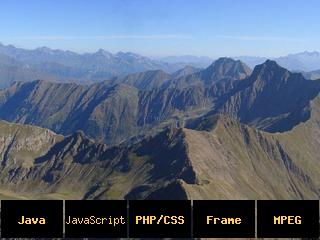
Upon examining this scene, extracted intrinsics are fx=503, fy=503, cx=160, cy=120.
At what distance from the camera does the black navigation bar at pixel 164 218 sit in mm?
29000

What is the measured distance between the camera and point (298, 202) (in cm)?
2953

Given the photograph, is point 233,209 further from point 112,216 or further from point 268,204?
point 112,216

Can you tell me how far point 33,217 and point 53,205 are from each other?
1.32 m

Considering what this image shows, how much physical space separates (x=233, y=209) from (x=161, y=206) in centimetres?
418

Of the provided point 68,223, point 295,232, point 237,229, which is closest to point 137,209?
point 68,223

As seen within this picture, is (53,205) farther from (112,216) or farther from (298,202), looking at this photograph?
(298,202)

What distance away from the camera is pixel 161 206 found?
29.4 m

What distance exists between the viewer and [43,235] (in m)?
29.1

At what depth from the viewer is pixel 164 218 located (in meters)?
29.0

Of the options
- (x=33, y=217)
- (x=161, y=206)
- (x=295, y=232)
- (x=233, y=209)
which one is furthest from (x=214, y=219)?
(x=33, y=217)

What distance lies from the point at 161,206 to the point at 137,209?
1410 millimetres

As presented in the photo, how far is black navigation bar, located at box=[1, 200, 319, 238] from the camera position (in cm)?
2900

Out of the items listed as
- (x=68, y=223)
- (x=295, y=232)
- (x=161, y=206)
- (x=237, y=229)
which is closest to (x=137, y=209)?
(x=161, y=206)

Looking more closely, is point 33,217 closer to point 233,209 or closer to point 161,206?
point 161,206
